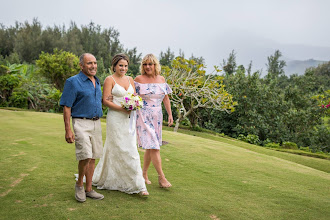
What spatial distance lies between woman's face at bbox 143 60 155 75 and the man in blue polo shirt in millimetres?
1065

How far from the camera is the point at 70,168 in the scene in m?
5.45

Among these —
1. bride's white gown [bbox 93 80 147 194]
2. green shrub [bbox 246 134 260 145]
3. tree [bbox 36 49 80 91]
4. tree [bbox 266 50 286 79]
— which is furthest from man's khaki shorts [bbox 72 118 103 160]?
tree [bbox 266 50 286 79]

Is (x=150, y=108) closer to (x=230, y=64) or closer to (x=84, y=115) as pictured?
(x=84, y=115)

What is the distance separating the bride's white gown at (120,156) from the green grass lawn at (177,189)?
0.61ft

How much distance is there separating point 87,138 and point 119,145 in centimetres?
61

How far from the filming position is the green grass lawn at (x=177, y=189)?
3656 millimetres

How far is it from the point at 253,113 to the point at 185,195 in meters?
15.3

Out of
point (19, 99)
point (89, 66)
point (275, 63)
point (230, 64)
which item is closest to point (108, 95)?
point (89, 66)

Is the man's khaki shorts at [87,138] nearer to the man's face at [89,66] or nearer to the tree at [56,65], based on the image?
the man's face at [89,66]

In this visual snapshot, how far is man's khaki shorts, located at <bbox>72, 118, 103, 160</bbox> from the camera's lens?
376 centimetres

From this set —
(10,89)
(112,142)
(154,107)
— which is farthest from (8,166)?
→ (10,89)

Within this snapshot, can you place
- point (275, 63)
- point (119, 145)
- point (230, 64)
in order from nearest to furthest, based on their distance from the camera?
point (119, 145), point (230, 64), point (275, 63)

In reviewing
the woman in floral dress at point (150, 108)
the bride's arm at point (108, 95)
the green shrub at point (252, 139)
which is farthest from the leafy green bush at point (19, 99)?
the bride's arm at point (108, 95)

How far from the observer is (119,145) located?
4301 mm
